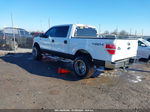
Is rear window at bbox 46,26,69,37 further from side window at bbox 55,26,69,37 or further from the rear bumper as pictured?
the rear bumper

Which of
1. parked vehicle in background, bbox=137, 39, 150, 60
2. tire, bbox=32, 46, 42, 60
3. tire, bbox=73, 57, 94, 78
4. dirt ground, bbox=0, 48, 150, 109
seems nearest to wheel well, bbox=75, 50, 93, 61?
tire, bbox=73, 57, 94, 78

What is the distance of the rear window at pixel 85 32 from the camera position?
280 inches

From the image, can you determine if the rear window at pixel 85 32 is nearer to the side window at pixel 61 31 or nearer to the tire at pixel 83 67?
the side window at pixel 61 31

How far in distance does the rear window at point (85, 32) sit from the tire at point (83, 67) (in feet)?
4.28

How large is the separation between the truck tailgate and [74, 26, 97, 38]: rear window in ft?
7.17

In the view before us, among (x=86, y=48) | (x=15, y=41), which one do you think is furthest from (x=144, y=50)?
(x=15, y=41)

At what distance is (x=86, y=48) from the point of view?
6.04 m

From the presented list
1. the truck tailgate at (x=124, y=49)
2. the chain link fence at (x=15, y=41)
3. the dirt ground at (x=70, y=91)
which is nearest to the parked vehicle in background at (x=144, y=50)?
the dirt ground at (x=70, y=91)

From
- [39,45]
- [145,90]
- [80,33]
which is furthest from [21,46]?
[145,90]

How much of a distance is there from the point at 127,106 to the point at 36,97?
2.44m

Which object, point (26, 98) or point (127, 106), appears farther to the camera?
point (26, 98)

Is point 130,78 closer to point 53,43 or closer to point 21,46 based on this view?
point 53,43

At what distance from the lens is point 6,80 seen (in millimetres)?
5730

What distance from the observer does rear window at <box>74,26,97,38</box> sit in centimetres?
712
